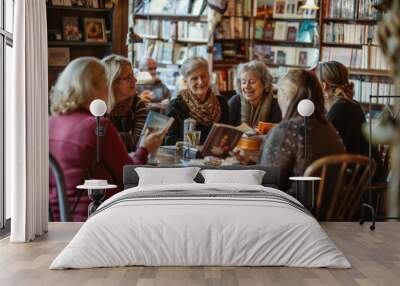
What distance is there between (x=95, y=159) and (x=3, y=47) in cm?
150

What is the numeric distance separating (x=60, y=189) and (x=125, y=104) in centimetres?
115

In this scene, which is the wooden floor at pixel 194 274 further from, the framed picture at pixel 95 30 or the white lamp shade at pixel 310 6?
the white lamp shade at pixel 310 6

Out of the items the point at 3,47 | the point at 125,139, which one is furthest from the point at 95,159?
the point at 3,47

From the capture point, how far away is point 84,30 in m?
6.44

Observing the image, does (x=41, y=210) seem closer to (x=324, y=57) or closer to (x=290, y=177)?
(x=290, y=177)

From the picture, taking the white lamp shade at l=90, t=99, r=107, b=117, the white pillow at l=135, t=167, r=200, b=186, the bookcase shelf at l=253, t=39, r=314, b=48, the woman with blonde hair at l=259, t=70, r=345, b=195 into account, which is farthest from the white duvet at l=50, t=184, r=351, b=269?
the bookcase shelf at l=253, t=39, r=314, b=48

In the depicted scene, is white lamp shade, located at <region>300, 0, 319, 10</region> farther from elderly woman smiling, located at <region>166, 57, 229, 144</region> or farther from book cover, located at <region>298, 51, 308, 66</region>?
elderly woman smiling, located at <region>166, 57, 229, 144</region>

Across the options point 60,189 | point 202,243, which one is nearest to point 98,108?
point 60,189

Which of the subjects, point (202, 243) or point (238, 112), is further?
point (238, 112)

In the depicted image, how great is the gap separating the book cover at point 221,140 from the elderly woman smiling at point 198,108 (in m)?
0.06

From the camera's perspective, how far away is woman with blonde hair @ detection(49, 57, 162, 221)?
613cm

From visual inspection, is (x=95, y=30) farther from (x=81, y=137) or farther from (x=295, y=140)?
(x=295, y=140)

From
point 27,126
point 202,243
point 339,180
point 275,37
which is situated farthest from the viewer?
point 275,37

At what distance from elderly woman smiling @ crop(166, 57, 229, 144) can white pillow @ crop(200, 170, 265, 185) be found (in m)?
0.55
